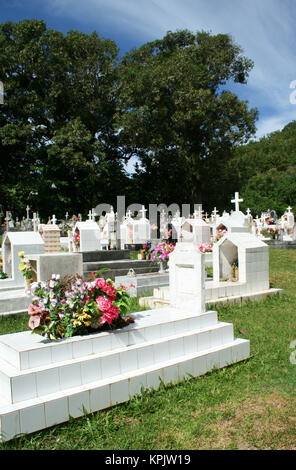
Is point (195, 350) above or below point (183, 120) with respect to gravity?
below

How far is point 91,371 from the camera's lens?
3621 mm

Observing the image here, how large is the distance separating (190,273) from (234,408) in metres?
1.92

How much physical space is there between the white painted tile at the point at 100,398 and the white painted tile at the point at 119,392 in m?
0.05

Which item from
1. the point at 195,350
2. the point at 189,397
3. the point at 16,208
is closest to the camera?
the point at 189,397

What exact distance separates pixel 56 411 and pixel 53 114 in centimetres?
2411

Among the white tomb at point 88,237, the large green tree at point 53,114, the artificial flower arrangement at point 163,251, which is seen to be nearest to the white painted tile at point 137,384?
the artificial flower arrangement at point 163,251

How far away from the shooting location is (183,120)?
24688mm

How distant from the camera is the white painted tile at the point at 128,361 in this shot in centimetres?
384

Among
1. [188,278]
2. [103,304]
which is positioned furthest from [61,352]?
[188,278]

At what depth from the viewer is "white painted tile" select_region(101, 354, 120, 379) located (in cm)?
370

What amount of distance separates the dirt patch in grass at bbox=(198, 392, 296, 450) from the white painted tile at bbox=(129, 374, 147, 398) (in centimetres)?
75

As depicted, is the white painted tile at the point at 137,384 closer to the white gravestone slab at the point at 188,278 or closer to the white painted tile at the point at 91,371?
the white painted tile at the point at 91,371
